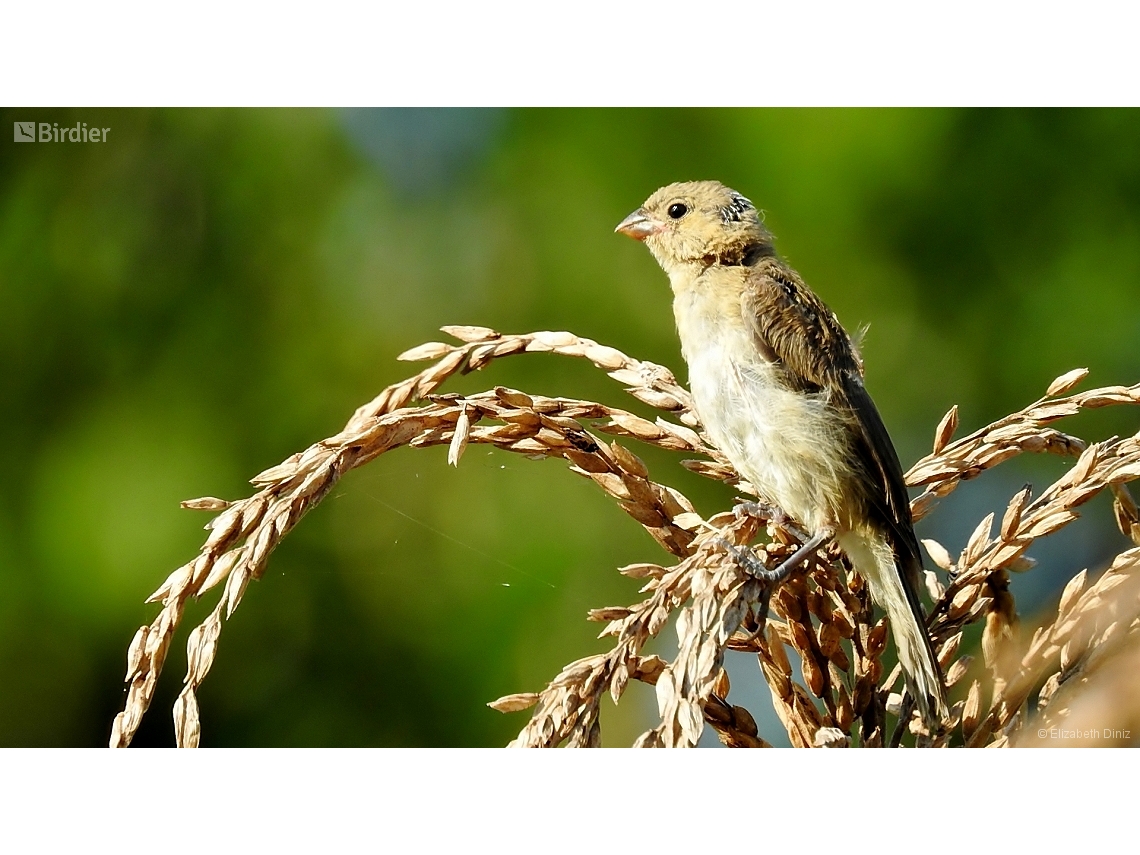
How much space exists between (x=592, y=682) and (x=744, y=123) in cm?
187

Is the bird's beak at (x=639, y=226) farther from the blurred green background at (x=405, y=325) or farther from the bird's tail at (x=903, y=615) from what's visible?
the bird's tail at (x=903, y=615)

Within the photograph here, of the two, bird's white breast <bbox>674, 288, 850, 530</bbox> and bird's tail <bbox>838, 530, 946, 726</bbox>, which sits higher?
bird's white breast <bbox>674, 288, 850, 530</bbox>

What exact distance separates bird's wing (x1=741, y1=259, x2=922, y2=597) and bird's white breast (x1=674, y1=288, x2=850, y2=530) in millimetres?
30

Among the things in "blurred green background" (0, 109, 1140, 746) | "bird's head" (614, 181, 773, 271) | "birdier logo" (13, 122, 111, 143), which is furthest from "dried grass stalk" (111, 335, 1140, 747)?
"birdier logo" (13, 122, 111, 143)

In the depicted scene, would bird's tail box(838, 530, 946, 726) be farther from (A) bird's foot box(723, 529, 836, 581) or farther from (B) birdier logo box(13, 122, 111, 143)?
(B) birdier logo box(13, 122, 111, 143)

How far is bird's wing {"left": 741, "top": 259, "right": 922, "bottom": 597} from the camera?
2.33 m

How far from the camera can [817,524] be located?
2.26 m

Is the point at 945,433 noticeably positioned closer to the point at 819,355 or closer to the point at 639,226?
the point at 819,355

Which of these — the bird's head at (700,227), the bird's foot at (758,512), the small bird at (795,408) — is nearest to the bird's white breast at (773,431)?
the small bird at (795,408)

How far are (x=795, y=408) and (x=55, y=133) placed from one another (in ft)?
6.19

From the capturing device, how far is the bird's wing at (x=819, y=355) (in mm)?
2326

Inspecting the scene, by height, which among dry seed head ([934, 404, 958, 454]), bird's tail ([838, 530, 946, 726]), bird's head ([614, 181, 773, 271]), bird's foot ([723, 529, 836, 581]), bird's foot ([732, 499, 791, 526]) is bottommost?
bird's tail ([838, 530, 946, 726])

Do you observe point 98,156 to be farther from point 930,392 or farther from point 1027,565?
point 1027,565

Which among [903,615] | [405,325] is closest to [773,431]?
[903,615]
